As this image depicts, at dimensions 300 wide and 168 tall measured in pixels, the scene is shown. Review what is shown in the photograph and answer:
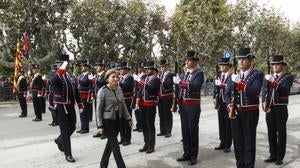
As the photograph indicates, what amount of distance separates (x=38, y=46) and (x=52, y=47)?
2651 mm

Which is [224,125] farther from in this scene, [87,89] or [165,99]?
[87,89]

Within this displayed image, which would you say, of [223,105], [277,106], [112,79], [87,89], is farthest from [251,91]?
[87,89]

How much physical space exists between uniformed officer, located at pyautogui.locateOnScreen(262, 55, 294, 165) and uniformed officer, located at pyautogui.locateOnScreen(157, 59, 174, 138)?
156 inches

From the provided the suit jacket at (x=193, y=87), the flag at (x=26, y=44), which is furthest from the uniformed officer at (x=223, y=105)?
the flag at (x=26, y=44)

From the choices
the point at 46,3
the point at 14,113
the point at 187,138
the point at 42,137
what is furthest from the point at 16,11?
the point at 187,138

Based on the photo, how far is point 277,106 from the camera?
366 inches

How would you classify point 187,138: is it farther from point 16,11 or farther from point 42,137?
point 16,11

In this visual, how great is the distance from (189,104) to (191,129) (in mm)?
504

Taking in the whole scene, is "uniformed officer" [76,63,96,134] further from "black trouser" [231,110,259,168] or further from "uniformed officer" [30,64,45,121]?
"black trouser" [231,110,259,168]

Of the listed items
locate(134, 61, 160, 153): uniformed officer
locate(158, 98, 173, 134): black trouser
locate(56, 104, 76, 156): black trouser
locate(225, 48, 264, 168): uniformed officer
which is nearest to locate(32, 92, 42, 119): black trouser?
locate(158, 98, 173, 134): black trouser

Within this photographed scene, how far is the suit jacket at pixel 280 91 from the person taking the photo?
9289 millimetres

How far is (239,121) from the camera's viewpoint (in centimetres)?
835

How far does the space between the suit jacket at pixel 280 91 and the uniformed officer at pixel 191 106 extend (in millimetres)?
1280

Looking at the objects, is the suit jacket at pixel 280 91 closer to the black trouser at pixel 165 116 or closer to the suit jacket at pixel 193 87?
the suit jacket at pixel 193 87
